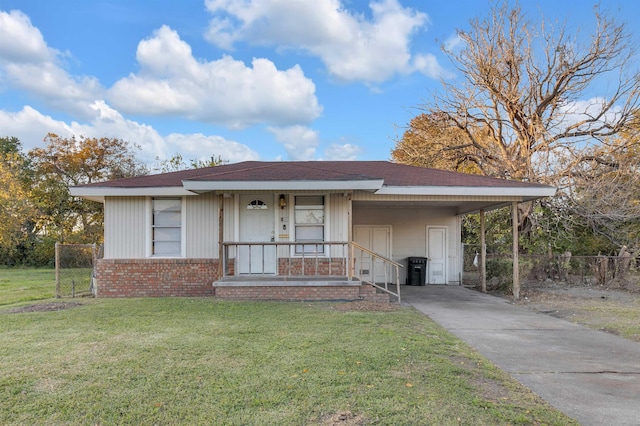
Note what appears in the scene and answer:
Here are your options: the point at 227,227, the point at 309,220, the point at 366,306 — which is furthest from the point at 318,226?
the point at 366,306

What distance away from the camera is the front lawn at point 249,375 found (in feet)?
11.2

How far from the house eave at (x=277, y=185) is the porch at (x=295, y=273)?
1.24 m

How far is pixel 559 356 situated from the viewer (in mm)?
5473

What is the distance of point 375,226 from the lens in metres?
13.8

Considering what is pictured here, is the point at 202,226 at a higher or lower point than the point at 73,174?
lower

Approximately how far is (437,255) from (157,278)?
28.5ft

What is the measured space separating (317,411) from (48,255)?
2566cm

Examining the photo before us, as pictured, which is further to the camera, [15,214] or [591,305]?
[15,214]

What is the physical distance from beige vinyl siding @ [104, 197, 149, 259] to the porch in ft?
7.39

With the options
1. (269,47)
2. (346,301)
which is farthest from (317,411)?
(269,47)

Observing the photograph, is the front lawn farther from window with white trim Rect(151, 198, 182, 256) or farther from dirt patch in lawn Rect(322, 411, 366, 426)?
window with white trim Rect(151, 198, 182, 256)

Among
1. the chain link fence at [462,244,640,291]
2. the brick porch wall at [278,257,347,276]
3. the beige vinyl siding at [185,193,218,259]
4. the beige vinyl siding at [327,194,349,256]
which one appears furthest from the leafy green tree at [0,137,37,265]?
the chain link fence at [462,244,640,291]

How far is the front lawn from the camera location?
3.41 meters

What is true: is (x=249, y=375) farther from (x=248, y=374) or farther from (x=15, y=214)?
(x=15, y=214)
